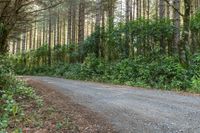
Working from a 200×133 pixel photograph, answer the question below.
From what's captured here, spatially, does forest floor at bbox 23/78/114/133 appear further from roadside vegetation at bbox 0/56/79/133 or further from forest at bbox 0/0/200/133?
forest at bbox 0/0/200/133

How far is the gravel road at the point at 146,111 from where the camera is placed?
24.9 ft

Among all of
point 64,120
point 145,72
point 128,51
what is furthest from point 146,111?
point 128,51

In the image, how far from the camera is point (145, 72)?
733 inches

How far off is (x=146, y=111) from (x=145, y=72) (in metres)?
9.24

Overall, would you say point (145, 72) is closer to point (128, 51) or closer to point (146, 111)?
point (128, 51)

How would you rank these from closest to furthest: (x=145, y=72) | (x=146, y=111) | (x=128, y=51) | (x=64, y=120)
Answer: (x=64, y=120), (x=146, y=111), (x=145, y=72), (x=128, y=51)

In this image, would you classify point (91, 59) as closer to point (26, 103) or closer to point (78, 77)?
point (78, 77)

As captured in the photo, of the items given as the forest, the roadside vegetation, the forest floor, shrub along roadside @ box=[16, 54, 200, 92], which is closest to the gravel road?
the forest floor

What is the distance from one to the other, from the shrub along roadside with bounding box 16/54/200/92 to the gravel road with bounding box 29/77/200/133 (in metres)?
3.70

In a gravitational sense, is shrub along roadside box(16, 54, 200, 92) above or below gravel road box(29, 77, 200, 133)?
above

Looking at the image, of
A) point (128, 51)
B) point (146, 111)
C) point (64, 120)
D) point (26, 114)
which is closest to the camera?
point (64, 120)

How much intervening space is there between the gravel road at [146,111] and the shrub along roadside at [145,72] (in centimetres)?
370

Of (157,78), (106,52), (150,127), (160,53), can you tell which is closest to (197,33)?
(160,53)

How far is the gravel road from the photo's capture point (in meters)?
7.58
